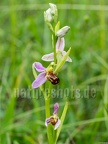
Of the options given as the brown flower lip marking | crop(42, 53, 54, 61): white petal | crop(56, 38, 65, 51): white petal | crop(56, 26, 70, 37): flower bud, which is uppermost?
crop(56, 26, 70, 37): flower bud

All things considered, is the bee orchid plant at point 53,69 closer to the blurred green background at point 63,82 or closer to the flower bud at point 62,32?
the flower bud at point 62,32

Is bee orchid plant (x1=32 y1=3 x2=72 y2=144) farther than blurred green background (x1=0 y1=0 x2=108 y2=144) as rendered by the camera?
No

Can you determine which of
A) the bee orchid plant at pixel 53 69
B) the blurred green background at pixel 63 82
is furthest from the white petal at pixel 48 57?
the blurred green background at pixel 63 82

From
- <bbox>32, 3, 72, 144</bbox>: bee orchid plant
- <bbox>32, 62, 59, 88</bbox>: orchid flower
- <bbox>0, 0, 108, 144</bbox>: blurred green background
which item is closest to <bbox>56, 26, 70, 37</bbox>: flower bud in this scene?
<bbox>32, 3, 72, 144</bbox>: bee orchid plant

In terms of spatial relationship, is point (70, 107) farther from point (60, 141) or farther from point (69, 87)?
point (60, 141)

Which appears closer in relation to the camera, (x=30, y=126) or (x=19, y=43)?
(x=30, y=126)

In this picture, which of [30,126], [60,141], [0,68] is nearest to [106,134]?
[60,141]

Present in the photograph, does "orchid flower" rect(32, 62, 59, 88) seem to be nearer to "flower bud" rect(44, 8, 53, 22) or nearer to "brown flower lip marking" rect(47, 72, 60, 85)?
"brown flower lip marking" rect(47, 72, 60, 85)
